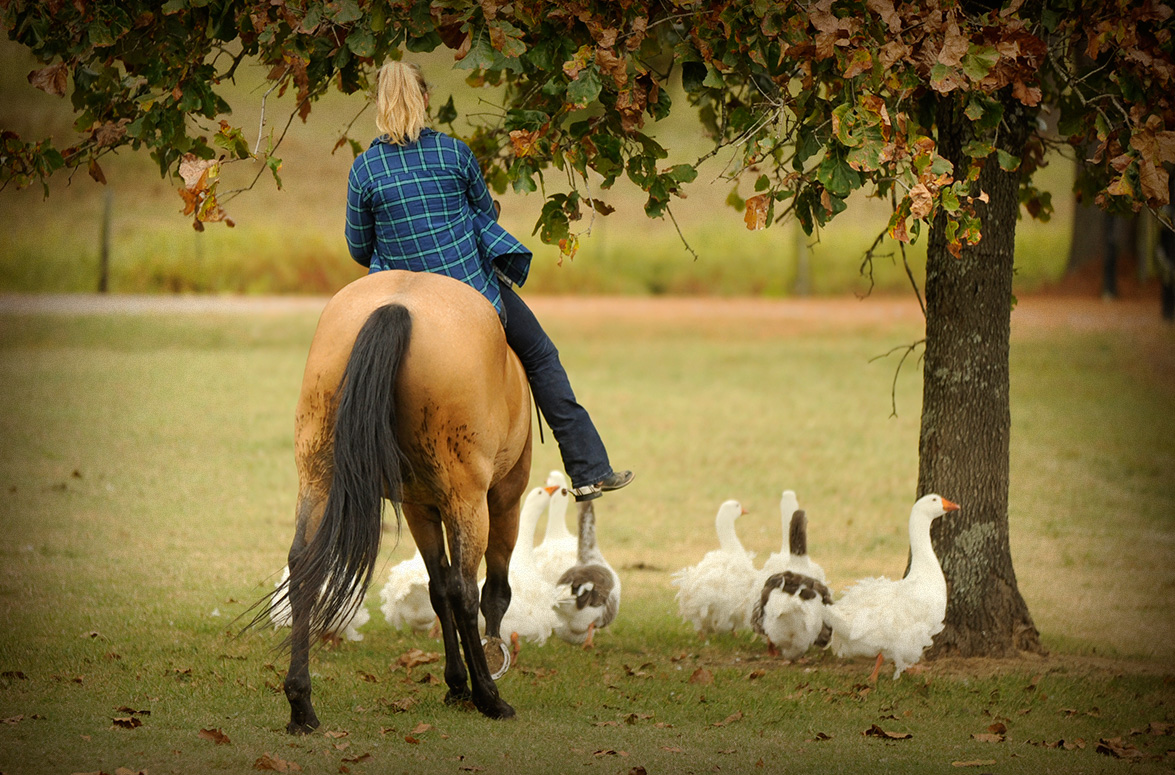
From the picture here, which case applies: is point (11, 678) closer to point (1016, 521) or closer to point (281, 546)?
point (281, 546)

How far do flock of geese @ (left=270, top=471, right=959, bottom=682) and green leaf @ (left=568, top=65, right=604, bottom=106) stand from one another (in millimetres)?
2818

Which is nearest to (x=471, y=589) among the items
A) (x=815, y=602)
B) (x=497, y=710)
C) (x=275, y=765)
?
(x=497, y=710)

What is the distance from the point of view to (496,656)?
18.8 feet

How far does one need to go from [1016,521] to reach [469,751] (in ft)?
28.3

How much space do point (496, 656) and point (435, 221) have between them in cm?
212

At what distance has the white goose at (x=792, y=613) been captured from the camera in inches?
262

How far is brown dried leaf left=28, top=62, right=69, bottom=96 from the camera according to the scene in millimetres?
5473

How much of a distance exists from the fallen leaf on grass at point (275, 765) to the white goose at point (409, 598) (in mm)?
2471

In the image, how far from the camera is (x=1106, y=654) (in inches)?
290

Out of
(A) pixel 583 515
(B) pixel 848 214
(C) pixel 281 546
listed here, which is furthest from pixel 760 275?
(A) pixel 583 515

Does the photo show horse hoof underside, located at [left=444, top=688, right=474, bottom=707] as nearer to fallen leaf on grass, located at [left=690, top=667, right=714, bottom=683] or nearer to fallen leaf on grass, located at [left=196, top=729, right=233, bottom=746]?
fallen leaf on grass, located at [left=196, top=729, right=233, bottom=746]

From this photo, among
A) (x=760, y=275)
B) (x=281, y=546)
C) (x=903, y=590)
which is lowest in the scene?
(x=281, y=546)

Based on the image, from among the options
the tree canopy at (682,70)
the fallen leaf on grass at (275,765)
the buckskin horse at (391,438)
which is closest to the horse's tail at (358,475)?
the buckskin horse at (391,438)

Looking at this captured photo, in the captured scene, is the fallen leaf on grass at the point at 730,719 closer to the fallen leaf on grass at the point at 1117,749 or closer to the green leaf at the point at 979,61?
the fallen leaf on grass at the point at 1117,749
